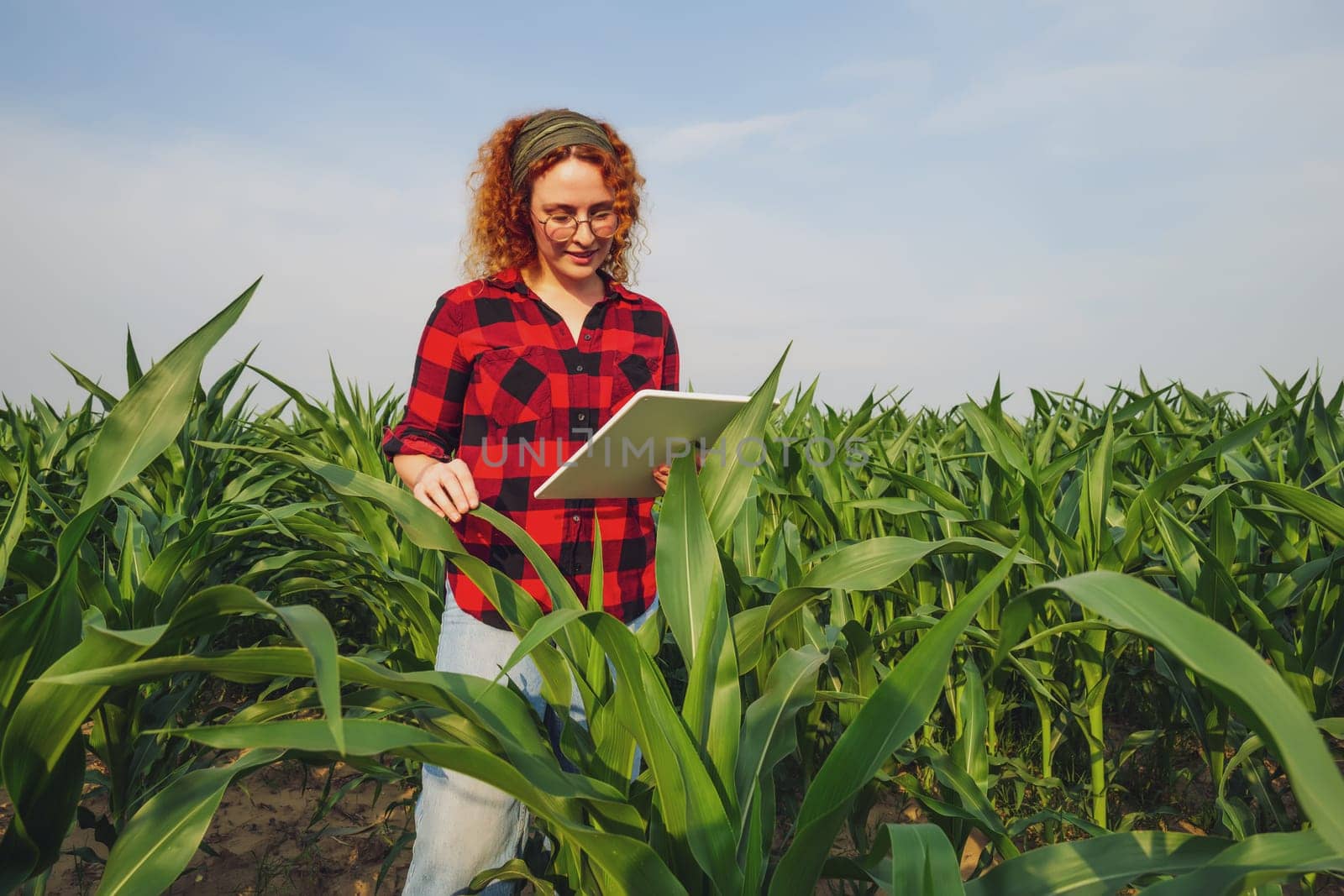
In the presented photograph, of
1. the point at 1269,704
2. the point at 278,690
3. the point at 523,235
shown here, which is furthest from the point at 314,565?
the point at 1269,704

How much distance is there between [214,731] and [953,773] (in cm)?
99

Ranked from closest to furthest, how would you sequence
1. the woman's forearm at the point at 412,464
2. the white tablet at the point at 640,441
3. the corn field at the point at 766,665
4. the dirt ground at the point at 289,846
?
the corn field at the point at 766,665
the white tablet at the point at 640,441
the woman's forearm at the point at 412,464
the dirt ground at the point at 289,846

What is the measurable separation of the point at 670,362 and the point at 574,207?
1.23 feet

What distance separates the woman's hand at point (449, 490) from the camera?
1216 millimetres

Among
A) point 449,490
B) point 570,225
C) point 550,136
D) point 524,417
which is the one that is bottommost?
point 449,490

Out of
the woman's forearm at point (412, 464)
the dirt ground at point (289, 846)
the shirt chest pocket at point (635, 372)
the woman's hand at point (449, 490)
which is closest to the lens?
the woman's hand at point (449, 490)

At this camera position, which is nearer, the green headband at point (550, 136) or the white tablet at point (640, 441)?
the white tablet at point (640, 441)

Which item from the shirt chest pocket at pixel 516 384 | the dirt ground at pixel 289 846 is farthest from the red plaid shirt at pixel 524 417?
the dirt ground at pixel 289 846

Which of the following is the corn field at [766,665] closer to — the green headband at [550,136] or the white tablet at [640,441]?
the white tablet at [640,441]

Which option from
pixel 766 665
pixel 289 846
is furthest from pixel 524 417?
pixel 289 846

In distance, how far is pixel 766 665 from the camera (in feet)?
4.88

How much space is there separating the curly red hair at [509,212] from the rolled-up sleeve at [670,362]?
17 centimetres

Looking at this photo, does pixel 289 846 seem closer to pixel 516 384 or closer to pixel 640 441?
pixel 516 384

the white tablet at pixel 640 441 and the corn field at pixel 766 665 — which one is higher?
the white tablet at pixel 640 441
